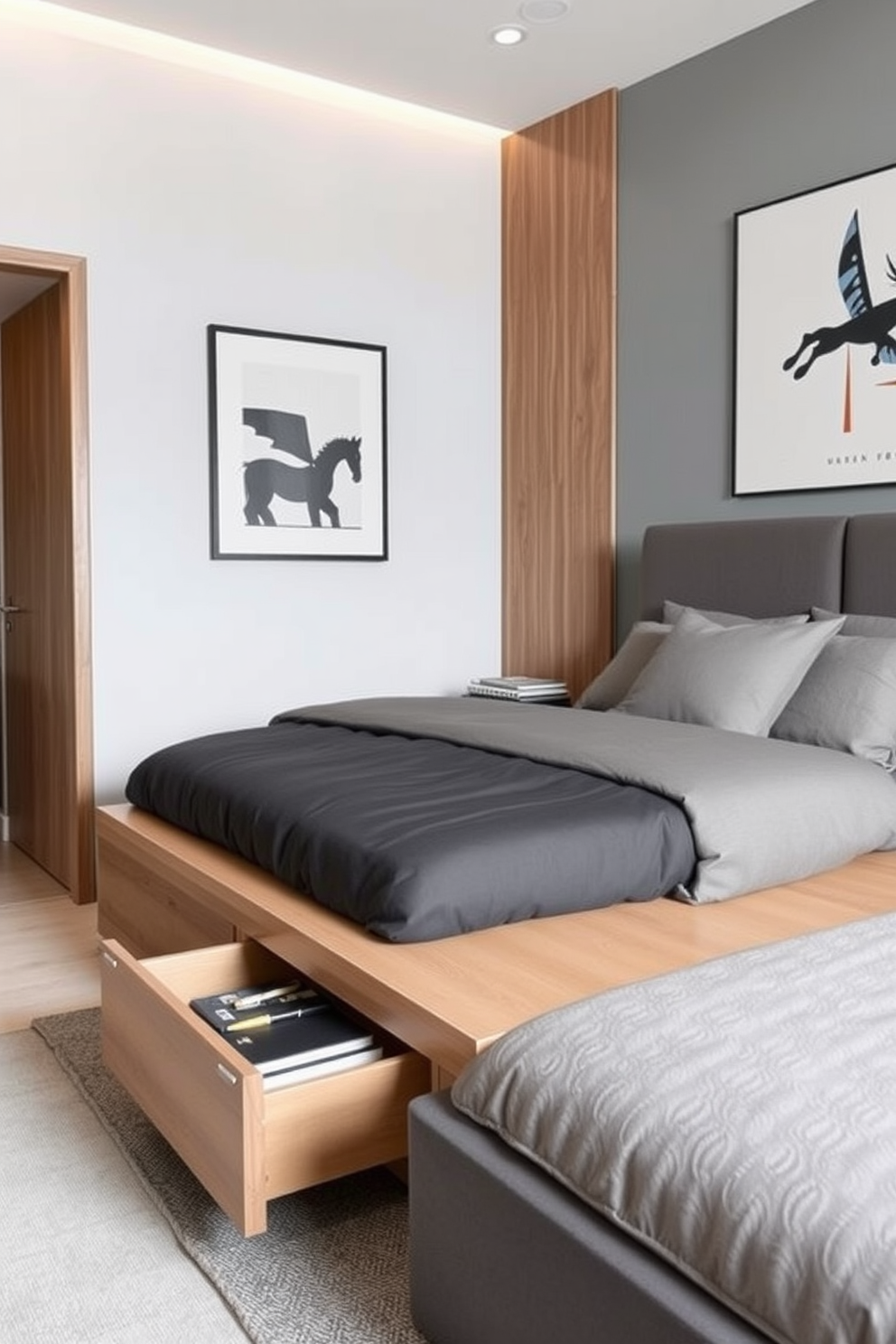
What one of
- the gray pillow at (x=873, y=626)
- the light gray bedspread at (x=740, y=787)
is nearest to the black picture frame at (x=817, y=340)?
the gray pillow at (x=873, y=626)

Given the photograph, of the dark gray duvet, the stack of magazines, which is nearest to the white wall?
the stack of magazines

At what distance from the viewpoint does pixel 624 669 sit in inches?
131

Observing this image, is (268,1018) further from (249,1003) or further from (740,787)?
(740,787)

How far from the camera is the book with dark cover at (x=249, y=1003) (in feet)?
6.08

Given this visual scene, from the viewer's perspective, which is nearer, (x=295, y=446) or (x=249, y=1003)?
(x=249, y=1003)

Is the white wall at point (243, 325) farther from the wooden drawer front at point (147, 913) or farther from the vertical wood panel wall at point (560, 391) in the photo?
the wooden drawer front at point (147, 913)

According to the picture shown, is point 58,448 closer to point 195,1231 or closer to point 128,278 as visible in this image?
point 128,278

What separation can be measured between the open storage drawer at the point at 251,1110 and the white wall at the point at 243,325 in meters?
2.03

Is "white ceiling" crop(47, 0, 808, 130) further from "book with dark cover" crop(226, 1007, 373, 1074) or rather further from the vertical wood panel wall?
"book with dark cover" crop(226, 1007, 373, 1074)

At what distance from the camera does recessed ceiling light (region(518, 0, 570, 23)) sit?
334 centimetres

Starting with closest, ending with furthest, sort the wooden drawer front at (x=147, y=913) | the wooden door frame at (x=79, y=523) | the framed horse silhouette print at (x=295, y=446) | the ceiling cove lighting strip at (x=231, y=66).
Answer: the wooden drawer front at (x=147, y=913) < the ceiling cove lighting strip at (x=231, y=66) < the wooden door frame at (x=79, y=523) < the framed horse silhouette print at (x=295, y=446)

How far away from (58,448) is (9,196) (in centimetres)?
74

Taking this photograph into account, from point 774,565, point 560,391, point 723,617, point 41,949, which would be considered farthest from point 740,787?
point 560,391

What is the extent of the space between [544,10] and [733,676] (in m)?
2.07
